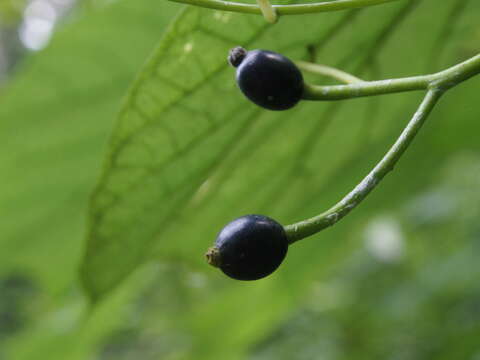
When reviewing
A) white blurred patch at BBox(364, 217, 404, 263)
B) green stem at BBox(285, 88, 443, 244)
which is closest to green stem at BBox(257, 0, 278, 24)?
green stem at BBox(285, 88, 443, 244)

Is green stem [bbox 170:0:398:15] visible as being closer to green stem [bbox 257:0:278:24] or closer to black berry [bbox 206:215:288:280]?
green stem [bbox 257:0:278:24]

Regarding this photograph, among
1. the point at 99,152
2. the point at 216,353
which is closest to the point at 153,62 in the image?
the point at 99,152

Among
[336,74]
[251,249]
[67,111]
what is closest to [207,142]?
[336,74]

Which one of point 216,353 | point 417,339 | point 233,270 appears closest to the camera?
point 233,270

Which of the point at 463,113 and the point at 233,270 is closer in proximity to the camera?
the point at 233,270

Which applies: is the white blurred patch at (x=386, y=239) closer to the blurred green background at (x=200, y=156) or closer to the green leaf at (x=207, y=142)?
the blurred green background at (x=200, y=156)

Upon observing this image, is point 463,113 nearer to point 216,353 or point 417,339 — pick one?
point 216,353

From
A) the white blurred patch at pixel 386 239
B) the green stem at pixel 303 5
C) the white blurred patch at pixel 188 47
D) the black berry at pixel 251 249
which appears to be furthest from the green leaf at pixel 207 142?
the white blurred patch at pixel 386 239
